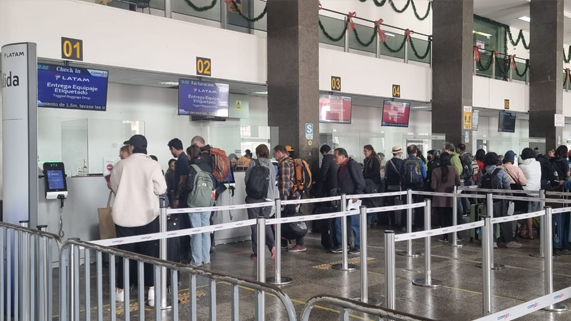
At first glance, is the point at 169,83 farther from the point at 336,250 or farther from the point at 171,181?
the point at 336,250

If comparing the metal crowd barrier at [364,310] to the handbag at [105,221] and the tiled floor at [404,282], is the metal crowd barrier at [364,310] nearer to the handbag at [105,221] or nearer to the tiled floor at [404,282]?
the tiled floor at [404,282]

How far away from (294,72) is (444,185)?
327 centimetres

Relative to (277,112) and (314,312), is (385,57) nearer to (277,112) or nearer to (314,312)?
(277,112)

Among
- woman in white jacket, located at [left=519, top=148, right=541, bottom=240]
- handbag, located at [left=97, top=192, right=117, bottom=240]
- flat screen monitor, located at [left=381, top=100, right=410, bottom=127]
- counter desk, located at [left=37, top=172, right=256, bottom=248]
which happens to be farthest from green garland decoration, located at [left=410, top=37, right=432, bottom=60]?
handbag, located at [left=97, top=192, right=117, bottom=240]

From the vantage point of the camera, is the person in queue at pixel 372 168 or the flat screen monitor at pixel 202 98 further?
the person in queue at pixel 372 168

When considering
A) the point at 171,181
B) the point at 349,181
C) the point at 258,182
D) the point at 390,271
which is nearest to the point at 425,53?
the point at 349,181

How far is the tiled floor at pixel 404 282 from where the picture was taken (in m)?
5.26

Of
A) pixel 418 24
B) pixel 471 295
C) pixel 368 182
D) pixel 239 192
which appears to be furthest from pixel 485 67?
pixel 471 295

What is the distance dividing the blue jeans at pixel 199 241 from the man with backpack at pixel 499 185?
4.49 meters

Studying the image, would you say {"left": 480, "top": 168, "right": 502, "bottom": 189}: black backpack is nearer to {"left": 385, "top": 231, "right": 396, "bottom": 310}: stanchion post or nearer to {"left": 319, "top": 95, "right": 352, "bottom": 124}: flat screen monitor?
{"left": 319, "top": 95, "right": 352, "bottom": 124}: flat screen monitor

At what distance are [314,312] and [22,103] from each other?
127 inches

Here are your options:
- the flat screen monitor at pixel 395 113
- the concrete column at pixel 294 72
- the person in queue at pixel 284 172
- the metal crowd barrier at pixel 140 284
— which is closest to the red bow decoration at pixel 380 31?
the flat screen monitor at pixel 395 113

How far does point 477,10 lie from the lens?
59.0ft

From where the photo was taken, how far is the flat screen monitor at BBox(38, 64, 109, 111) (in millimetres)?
7910
